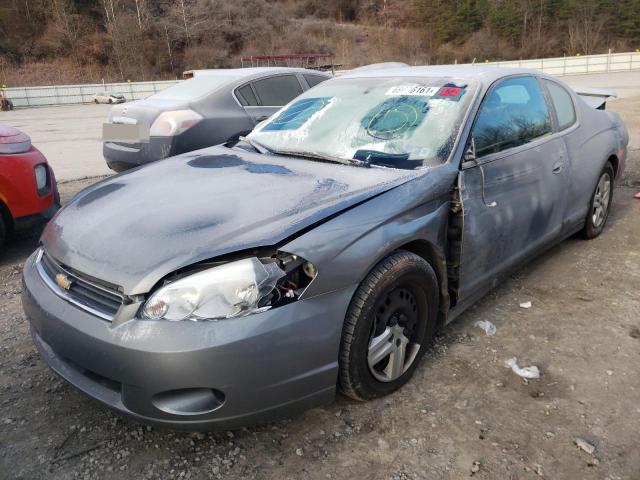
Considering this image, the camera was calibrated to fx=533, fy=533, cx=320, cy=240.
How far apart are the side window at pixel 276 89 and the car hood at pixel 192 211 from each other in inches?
155

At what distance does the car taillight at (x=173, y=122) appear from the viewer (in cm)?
607

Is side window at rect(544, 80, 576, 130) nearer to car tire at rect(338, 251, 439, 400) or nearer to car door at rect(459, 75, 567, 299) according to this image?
car door at rect(459, 75, 567, 299)

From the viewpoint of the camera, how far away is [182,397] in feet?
6.44

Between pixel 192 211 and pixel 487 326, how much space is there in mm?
1909

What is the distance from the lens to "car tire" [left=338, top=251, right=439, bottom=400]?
2227mm

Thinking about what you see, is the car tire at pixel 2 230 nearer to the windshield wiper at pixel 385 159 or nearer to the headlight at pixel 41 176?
the headlight at pixel 41 176

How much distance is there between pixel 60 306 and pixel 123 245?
1.20 ft

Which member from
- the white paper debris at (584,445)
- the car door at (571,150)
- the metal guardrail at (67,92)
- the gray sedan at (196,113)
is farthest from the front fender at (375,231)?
the metal guardrail at (67,92)

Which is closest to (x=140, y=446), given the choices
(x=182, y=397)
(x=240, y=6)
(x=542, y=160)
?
(x=182, y=397)

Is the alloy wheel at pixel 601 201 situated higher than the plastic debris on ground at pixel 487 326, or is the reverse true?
the alloy wheel at pixel 601 201

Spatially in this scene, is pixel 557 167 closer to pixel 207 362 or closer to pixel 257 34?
pixel 207 362

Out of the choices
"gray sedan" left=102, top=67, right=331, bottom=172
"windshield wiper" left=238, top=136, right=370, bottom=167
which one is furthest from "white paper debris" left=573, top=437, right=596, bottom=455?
"gray sedan" left=102, top=67, right=331, bottom=172

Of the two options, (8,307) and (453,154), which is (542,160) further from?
(8,307)

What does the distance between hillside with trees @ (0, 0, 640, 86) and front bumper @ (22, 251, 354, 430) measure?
48.7 m
